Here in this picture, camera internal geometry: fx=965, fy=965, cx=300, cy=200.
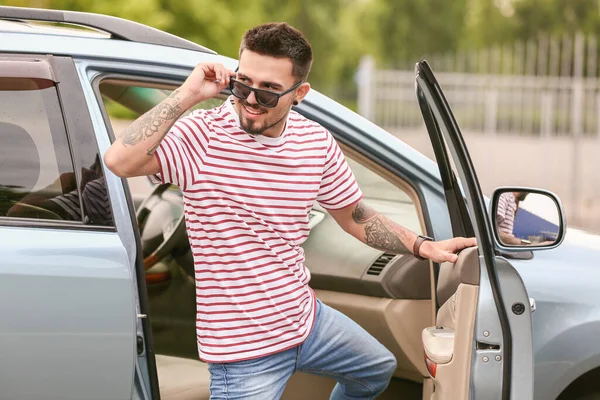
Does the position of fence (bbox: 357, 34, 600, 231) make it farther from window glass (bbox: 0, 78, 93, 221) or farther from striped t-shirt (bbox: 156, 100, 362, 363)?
window glass (bbox: 0, 78, 93, 221)

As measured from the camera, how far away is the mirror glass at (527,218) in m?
2.49

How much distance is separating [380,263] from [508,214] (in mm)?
754

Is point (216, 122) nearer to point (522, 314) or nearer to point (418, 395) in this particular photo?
point (522, 314)

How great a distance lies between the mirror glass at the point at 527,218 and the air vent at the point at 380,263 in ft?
2.32

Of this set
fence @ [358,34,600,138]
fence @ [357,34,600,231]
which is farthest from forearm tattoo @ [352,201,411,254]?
fence @ [358,34,600,138]

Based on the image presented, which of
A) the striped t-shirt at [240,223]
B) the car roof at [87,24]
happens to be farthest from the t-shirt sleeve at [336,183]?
the car roof at [87,24]

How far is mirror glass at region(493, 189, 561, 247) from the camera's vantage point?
249 cm

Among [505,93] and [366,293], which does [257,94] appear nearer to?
[366,293]

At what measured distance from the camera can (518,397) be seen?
2383mm

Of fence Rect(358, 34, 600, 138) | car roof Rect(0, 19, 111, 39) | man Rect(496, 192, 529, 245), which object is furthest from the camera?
fence Rect(358, 34, 600, 138)

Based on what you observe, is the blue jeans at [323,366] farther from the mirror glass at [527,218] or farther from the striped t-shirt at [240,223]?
the mirror glass at [527,218]

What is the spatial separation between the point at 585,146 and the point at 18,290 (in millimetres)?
12190

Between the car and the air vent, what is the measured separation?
104 mm

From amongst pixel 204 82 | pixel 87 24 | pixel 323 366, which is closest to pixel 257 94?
pixel 204 82
